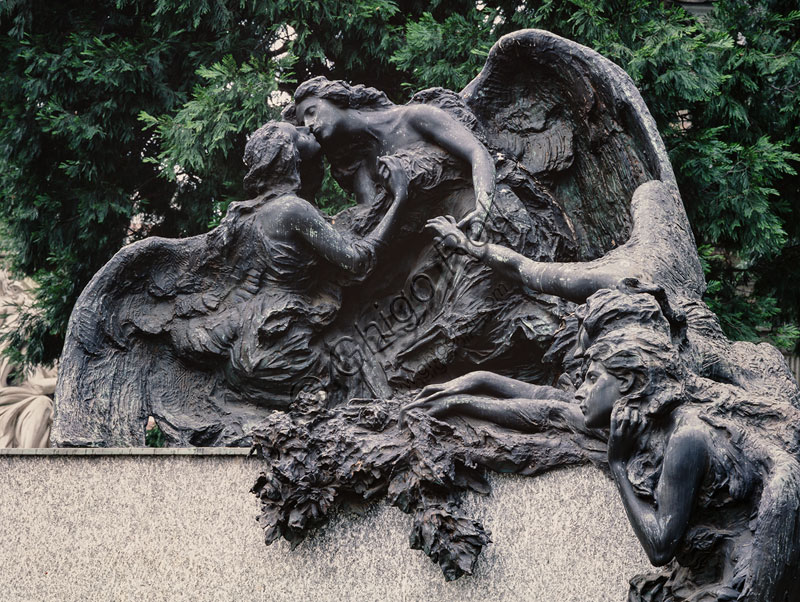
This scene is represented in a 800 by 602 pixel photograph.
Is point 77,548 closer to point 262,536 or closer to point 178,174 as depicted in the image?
point 262,536

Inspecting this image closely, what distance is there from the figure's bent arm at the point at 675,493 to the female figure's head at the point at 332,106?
286 cm

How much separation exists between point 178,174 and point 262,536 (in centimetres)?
525

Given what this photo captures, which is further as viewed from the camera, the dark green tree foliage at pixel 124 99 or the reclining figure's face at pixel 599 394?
→ the dark green tree foliage at pixel 124 99

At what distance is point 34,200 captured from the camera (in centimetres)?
875

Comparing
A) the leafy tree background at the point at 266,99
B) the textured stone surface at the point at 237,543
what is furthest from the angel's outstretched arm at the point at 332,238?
the leafy tree background at the point at 266,99

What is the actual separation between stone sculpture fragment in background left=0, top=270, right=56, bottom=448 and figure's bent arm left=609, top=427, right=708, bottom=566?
7.60 metres

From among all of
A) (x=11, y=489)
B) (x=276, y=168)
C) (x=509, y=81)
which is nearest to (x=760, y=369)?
(x=509, y=81)

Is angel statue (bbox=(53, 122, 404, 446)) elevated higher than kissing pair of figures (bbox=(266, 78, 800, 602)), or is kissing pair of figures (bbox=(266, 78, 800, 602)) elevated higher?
kissing pair of figures (bbox=(266, 78, 800, 602))

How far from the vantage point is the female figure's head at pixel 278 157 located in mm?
5293

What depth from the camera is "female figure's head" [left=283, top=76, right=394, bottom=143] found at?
5402 mm

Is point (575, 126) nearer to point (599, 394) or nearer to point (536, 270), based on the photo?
point (536, 270)

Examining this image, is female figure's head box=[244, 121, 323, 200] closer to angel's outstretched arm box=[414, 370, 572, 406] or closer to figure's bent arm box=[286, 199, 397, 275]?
figure's bent arm box=[286, 199, 397, 275]

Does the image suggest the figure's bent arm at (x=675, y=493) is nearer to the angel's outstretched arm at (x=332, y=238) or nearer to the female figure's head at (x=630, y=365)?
the female figure's head at (x=630, y=365)

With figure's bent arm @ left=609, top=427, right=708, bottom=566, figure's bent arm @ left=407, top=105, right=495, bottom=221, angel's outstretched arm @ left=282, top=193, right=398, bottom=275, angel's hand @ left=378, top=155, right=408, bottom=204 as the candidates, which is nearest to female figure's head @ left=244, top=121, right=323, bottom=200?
angel's outstretched arm @ left=282, top=193, right=398, bottom=275
